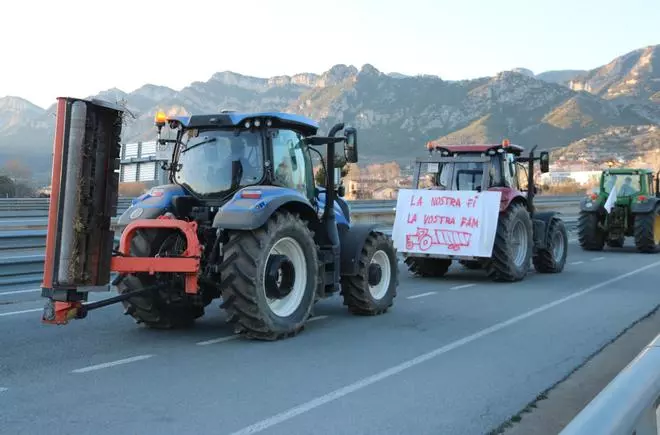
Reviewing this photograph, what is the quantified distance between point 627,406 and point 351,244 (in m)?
6.58

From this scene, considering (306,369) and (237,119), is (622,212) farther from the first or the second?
(306,369)

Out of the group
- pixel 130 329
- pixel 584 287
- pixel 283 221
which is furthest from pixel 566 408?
pixel 584 287

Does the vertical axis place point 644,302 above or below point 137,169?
below

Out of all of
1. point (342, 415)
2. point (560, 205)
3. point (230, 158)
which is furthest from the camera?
point (560, 205)

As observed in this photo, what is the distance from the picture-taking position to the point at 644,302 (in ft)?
35.7

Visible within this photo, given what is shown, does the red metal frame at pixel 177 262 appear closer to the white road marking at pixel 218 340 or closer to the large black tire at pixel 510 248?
the white road marking at pixel 218 340

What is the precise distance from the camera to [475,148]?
1414 cm

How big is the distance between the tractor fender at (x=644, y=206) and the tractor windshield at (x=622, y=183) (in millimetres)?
715

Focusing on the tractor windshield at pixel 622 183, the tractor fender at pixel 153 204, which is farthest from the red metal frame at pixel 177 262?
the tractor windshield at pixel 622 183

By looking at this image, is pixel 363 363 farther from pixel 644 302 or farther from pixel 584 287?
pixel 584 287

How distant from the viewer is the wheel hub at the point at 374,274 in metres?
9.31

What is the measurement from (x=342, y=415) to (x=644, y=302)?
7.35 metres

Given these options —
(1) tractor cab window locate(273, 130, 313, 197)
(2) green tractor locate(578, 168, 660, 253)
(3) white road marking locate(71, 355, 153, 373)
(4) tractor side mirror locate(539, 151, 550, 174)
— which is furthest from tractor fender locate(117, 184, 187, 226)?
(2) green tractor locate(578, 168, 660, 253)

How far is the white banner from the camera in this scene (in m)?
13.1
